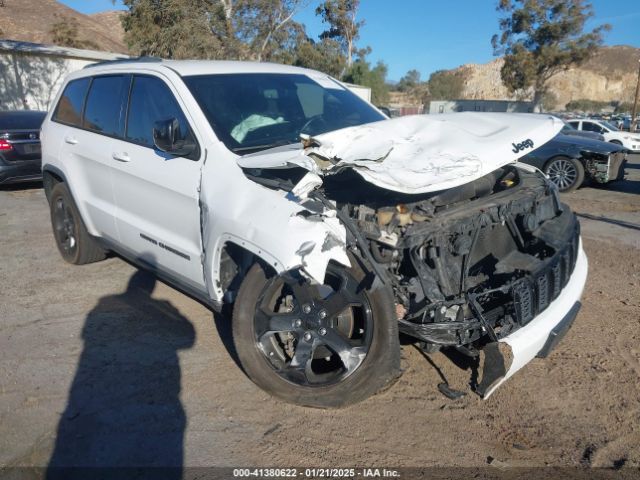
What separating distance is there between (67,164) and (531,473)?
4.55m

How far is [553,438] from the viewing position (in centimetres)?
283

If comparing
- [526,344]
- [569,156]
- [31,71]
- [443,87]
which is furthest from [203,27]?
[443,87]

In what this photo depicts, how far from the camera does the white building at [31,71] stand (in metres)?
22.9

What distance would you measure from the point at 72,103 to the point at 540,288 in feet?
14.9

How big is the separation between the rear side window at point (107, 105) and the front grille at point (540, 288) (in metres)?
3.23

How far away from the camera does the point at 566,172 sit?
1037 cm

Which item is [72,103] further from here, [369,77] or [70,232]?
[369,77]

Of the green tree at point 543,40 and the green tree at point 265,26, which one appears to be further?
the green tree at point 543,40

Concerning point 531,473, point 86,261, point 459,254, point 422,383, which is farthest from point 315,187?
point 86,261

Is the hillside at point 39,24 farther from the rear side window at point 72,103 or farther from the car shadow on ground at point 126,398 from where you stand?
the car shadow on ground at point 126,398

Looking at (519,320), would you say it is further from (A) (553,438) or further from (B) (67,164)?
(B) (67,164)

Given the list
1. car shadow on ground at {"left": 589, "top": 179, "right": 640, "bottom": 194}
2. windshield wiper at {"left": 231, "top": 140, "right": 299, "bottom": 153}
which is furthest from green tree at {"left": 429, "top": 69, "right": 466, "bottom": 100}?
windshield wiper at {"left": 231, "top": 140, "right": 299, "bottom": 153}

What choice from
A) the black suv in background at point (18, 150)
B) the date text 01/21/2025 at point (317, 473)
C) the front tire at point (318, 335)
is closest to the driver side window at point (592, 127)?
the black suv in background at point (18, 150)

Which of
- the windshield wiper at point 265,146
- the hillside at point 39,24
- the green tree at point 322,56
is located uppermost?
the hillside at point 39,24
